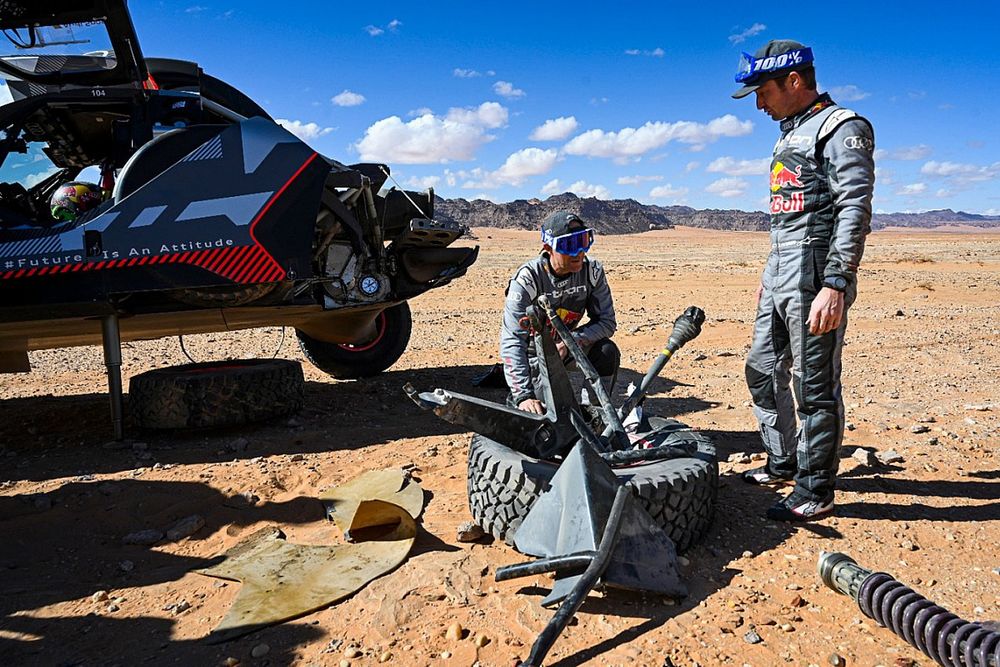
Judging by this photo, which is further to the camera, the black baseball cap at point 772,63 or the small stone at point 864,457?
the small stone at point 864,457

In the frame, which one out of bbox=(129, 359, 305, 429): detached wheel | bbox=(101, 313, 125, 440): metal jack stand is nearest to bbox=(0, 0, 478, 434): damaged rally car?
bbox=(101, 313, 125, 440): metal jack stand

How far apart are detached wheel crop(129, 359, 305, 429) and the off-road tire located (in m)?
2.21

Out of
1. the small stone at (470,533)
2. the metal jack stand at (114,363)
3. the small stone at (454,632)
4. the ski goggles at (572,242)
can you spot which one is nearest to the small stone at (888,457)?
the ski goggles at (572,242)

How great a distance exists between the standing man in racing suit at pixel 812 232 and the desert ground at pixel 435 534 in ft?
1.10

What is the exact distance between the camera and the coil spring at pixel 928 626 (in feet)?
6.44

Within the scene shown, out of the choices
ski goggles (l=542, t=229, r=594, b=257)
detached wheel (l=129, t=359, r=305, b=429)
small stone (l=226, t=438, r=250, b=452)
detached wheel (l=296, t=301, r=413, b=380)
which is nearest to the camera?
ski goggles (l=542, t=229, r=594, b=257)

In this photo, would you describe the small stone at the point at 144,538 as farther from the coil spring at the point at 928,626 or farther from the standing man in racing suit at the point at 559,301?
the coil spring at the point at 928,626

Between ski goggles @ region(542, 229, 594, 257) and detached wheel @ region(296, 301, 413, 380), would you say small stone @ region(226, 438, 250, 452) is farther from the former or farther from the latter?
ski goggles @ region(542, 229, 594, 257)

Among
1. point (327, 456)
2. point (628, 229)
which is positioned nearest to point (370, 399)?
point (327, 456)

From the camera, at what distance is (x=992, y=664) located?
6.31 ft

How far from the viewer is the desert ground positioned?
2.29m

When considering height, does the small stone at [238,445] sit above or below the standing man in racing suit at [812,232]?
below

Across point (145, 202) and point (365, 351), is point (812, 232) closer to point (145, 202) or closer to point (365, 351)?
point (145, 202)

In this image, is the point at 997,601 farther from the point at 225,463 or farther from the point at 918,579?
the point at 225,463
